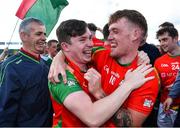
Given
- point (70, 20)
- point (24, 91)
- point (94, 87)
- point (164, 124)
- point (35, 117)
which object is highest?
point (70, 20)

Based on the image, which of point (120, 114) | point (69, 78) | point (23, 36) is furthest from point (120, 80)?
point (23, 36)

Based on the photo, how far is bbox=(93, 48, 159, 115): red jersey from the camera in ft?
9.16

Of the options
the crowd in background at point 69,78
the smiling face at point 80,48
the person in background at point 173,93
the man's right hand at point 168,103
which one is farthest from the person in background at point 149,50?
the smiling face at point 80,48

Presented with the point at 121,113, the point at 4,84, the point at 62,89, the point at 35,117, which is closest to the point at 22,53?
the point at 4,84

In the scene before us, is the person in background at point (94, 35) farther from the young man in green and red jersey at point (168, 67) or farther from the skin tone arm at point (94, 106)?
the young man in green and red jersey at point (168, 67)

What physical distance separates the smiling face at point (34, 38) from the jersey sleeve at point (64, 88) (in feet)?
4.45

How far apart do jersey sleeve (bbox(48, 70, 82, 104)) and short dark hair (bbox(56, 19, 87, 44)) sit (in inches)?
14.1

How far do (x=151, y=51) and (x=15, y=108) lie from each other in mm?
2012

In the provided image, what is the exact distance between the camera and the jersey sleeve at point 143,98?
278 centimetres

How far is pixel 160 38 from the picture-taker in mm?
6406

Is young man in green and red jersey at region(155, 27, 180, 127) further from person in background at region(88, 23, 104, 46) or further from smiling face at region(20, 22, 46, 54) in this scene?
smiling face at region(20, 22, 46, 54)

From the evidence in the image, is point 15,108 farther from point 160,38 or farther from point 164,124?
point 160,38

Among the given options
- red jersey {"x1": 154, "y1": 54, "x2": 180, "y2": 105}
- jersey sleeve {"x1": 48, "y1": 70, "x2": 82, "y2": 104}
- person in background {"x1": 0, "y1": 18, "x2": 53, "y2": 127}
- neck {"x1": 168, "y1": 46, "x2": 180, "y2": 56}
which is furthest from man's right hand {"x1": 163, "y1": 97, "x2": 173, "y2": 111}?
jersey sleeve {"x1": 48, "y1": 70, "x2": 82, "y2": 104}

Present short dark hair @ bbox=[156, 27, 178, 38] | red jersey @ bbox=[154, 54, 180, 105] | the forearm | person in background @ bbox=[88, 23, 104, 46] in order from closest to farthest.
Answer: the forearm
person in background @ bbox=[88, 23, 104, 46]
red jersey @ bbox=[154, 54, 180, 105]
short dark hair @ bbox=[156, 27, 178, 38]
